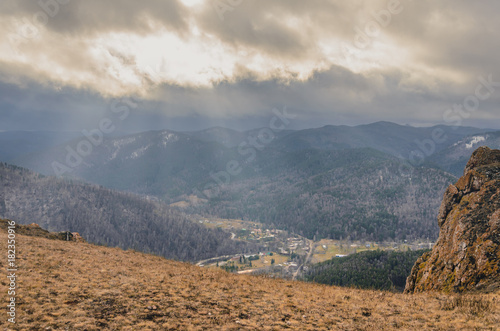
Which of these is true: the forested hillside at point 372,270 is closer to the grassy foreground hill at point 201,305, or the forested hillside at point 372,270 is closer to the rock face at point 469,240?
the rock face at point 469,240

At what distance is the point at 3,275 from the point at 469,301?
33825 millimetres

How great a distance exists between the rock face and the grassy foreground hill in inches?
180

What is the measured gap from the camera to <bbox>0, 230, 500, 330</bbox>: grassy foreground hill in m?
14.0

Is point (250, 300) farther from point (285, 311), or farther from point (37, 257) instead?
point (37, 257)

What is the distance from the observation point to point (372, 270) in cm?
13688

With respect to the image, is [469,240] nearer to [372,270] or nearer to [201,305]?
[201,305]

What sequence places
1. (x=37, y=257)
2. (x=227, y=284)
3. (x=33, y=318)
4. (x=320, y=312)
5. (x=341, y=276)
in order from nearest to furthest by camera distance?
(x=33, y=318) → (x=320, y=312) → (x=227, y=284) → (x=37, y=257) → (x=341, y=276)

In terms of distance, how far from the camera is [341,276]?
469 ft

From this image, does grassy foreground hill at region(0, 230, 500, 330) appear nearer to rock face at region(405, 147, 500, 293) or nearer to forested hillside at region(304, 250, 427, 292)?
rock face at region(405, 147, 500, 293)

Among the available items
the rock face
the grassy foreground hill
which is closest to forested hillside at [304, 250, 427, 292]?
the rock face

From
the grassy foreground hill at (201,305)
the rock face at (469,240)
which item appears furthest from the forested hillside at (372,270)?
the grassy foreground hill at (201,305)

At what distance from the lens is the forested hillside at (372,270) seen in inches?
4761

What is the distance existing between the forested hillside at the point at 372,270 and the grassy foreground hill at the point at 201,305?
109m

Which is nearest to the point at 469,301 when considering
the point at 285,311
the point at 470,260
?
the point at 470,260
